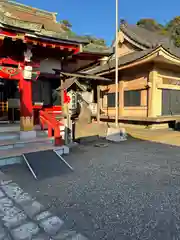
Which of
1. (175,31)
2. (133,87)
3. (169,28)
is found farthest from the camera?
(169,28)

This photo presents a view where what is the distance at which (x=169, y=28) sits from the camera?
1393 inches

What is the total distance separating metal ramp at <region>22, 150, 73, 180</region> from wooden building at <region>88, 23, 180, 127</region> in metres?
6.67

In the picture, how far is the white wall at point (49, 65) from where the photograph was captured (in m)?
6.62

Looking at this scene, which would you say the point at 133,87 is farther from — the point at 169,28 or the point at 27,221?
the point at 169,28

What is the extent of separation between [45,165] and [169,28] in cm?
3992

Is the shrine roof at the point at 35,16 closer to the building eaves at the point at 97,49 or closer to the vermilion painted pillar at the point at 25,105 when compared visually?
the building eaves at the point at 97,49

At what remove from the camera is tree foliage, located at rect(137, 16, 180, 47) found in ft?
90.8

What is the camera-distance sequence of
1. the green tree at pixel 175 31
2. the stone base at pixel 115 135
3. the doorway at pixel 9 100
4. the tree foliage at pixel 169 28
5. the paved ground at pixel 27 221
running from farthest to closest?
the tree foliage at pixel 169 28
the green tree at pixel 175 31
the stone base at pixel 115 135
the doorway at pixel 9 100
the paved ground at pixel 27 221

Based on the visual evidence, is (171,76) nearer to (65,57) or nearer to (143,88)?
(143,88)

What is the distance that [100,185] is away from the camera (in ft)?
10.8

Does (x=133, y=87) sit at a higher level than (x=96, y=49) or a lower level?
lower

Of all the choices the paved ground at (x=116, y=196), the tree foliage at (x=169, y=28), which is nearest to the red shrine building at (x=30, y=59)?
the paved ground at (x=116, y=196)

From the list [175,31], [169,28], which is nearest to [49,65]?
[175,31]

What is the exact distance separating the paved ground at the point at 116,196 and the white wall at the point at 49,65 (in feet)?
11.7
